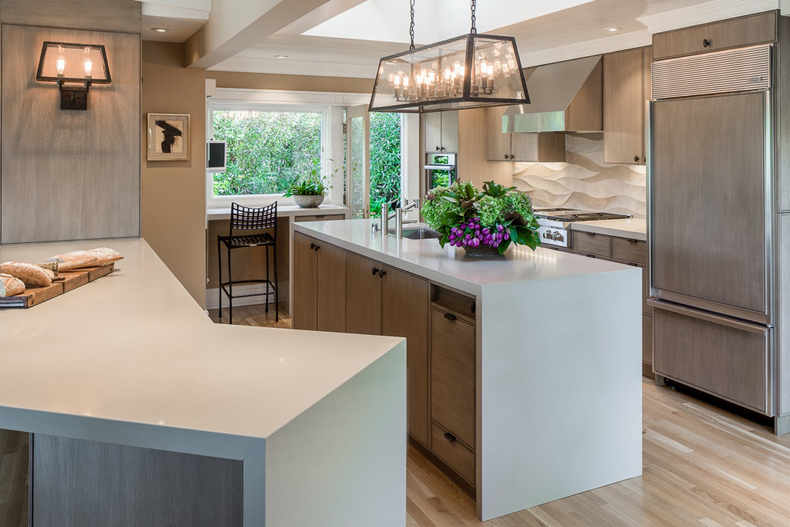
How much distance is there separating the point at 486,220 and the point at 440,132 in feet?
12.4

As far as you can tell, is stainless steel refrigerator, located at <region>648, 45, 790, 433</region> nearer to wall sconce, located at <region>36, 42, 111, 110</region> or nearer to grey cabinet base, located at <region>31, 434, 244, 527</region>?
grey cabinet base, located at <region>31, 434, 244, 527</region>

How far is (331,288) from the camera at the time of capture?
4.16 meters

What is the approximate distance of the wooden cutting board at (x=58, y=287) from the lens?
6.56 feet

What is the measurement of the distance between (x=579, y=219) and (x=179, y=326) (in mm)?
3668

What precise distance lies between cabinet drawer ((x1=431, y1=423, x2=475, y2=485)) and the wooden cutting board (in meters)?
1.53

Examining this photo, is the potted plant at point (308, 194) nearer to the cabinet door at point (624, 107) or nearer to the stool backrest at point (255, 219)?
the stool backrest at point (255, 219)

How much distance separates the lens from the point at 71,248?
3189 mm

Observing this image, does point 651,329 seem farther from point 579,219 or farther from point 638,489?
point 638,489

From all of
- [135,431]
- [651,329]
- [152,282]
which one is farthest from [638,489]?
[135,431]

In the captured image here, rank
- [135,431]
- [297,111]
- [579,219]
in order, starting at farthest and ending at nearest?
[297,111] < [579,219] < [135,431]

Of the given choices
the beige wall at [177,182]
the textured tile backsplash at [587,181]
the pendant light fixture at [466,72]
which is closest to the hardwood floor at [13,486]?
the pendant light fixture at [466,72]

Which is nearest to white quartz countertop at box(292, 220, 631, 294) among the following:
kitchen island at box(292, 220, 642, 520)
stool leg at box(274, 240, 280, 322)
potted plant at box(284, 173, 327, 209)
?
kitchen island at box(292, 220, 642, 520)

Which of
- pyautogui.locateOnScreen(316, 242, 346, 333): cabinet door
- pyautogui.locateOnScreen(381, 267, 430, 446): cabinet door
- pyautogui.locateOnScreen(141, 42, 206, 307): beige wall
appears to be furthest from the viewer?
pyautogui.locateOnScreen(141, 42, 206, 307): beige wall

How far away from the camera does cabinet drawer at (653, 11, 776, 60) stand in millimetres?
3264
